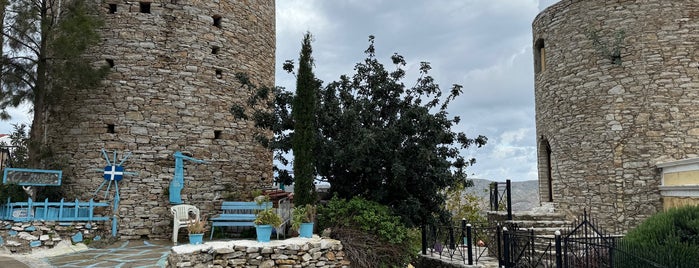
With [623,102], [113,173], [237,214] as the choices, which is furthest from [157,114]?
[623,102]

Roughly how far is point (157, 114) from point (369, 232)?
5893mm

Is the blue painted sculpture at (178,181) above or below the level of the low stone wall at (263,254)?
above

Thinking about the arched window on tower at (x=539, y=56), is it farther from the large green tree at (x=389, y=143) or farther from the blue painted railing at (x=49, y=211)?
the blue painted railing at (x=49, y=211)

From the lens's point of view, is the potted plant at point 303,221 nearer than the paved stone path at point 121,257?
No

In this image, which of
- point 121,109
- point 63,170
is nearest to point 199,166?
point 121,109

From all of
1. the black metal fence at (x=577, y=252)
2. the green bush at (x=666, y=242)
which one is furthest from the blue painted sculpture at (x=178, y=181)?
the green bush at (x=666, y=242)

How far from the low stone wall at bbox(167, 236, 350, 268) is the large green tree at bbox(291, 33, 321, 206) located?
1252mm

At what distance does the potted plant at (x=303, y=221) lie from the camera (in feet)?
27.3

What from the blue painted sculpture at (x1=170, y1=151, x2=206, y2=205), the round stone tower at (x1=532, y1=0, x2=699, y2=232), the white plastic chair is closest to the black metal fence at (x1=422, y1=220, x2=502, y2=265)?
the round stone tower at (x1=532, y1=0, x2=699, y2=232)

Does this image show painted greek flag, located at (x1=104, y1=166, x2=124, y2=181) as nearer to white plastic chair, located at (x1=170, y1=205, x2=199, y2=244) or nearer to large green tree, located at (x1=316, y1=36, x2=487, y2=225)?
white plastic chair, located at (x1=170, y1=205, x2=199, y2=244)

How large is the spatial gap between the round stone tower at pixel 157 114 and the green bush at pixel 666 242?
8.59 m

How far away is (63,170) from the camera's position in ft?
35.7

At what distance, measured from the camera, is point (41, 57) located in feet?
34.5

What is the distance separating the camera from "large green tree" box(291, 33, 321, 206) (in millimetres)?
9164
